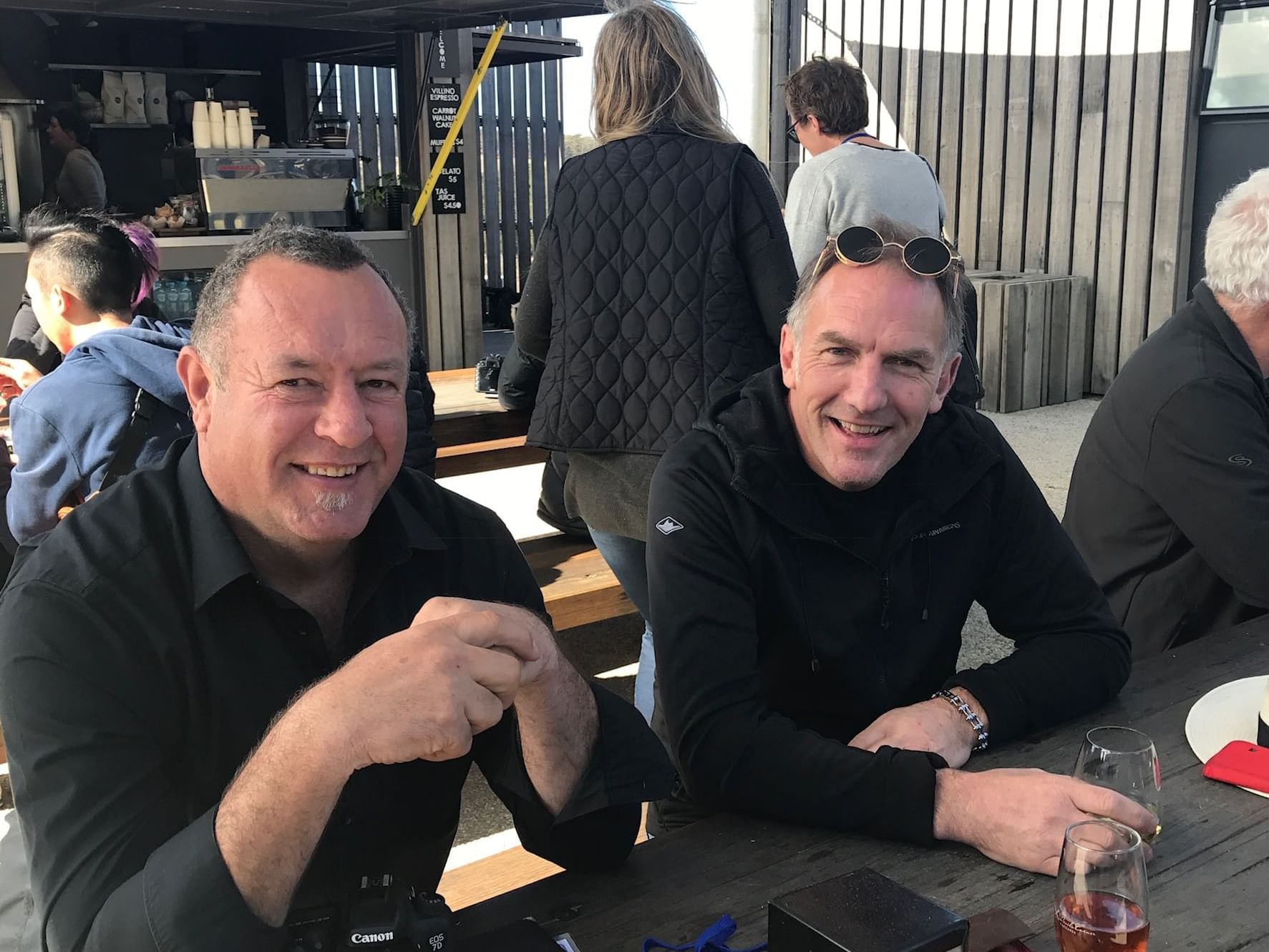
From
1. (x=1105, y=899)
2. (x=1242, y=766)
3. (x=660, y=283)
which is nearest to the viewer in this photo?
(x=1105, y=899)

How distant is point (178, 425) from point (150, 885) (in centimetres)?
195

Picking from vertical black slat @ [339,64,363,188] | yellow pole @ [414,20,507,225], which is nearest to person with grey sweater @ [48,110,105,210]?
yellow pole @ [414,20,507,225]

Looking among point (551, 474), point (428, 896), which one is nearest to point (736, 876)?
point (428, 896)

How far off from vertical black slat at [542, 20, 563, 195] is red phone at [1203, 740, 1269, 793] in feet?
40.9

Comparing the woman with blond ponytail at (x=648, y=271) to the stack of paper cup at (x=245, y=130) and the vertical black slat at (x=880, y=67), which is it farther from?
the vertical black slat at (x=880, y=67)

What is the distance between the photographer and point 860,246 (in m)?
1.97

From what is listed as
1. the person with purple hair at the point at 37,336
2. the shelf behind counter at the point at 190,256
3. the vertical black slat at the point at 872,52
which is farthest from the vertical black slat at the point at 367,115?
the person with purple hair at the point at 37,336

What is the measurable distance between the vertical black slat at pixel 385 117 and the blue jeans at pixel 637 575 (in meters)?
9.90

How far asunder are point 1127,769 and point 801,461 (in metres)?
0.70

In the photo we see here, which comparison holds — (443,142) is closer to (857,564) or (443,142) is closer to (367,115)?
(367,115)

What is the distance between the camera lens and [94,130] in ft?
29.5

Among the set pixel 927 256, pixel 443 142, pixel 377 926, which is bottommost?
pixel 377 926

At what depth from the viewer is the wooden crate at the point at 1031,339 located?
834 centimetres

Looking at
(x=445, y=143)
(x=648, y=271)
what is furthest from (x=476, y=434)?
(x=445, y=143)
